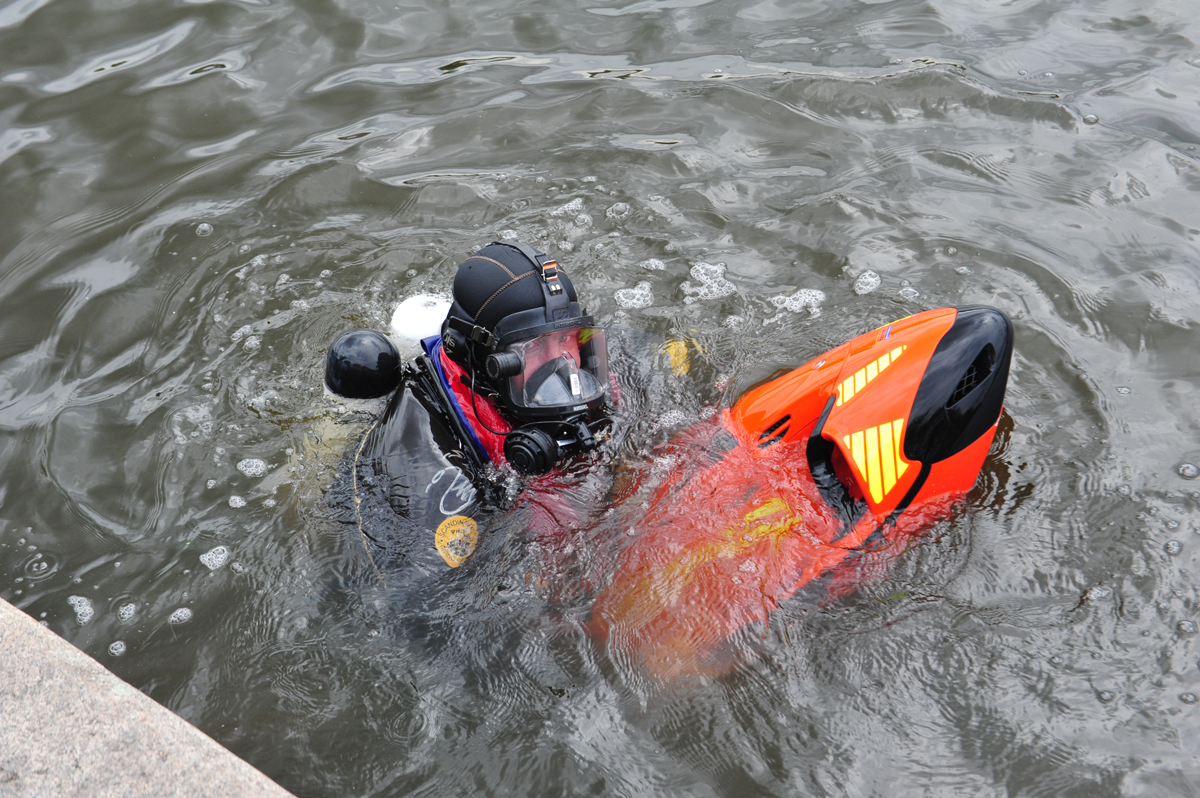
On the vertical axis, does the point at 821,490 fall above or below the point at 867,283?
above

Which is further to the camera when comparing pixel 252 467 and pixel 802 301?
pixel 802 301

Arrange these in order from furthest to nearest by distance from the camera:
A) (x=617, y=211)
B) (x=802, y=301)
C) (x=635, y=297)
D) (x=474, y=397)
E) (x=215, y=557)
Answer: (x=617, y=211) → (x=635, y=297) → (x=802, y=301) → (x=215, y=557) → (x=474, y=397)

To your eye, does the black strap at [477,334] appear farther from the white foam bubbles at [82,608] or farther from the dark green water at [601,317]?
the white foam bubbles at [82,608]

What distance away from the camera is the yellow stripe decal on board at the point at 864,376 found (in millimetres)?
3221

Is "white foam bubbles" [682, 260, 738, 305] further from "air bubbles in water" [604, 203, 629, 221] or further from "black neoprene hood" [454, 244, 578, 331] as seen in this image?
"black neoprene hood" [454, 244, 578, 331]

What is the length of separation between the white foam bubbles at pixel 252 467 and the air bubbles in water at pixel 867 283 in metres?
3.37

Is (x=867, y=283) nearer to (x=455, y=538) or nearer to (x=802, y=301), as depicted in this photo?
(x=802, y=301)

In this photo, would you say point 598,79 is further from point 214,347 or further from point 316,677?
point 316,677

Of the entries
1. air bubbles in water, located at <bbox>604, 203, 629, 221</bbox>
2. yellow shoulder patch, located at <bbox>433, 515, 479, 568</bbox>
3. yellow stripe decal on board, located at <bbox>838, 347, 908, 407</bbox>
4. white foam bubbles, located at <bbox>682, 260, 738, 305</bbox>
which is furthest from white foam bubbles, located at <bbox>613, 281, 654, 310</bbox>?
yellow shoulder patch, located at <bbox>433, 515, 479, 568</bbox>

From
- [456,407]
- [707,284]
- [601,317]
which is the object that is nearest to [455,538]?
[456,407]

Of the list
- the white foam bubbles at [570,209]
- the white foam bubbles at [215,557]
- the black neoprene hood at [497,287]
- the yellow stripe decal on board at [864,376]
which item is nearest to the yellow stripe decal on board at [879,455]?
the yellow stripe decal on board at [864,376]

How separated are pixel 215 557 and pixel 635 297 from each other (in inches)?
105

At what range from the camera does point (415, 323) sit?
4.14m

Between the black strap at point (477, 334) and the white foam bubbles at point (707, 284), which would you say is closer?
the black strap at point (477, 334)
